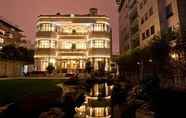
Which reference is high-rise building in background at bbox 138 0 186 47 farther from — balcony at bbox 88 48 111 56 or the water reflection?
the water reflection

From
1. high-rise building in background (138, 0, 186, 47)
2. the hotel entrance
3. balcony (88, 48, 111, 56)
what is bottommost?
the hotel entrance

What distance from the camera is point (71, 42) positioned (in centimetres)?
5406

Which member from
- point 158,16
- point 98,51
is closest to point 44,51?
point 98,51

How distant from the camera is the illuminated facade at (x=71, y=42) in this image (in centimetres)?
5056

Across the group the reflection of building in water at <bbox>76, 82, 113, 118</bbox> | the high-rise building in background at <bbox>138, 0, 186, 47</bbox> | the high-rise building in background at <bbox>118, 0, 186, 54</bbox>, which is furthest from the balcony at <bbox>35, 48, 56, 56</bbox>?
the reflection of building in water at <bbox>76, 82, 113, 118</bbox>

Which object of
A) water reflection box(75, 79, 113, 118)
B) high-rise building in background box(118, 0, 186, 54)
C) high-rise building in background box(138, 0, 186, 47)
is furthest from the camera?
high-rise building in background box(138, 0, 186, 47)

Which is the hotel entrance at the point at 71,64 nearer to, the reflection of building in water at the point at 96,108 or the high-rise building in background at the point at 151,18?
the high-rise building in background at the point at 151,18

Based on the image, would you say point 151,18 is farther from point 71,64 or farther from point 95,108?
point 71,64

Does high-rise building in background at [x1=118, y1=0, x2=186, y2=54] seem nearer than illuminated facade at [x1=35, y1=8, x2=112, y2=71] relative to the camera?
Yes

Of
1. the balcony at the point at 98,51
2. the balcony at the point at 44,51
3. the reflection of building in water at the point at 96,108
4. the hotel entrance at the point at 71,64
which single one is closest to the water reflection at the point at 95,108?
the reflection of building in water at the point at 96,108

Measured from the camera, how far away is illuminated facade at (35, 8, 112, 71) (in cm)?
5056

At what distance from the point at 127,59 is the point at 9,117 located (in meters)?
26.9

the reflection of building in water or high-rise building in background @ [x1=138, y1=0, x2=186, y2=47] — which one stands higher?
high-rise building in background @ [x1=138, y1=0, x2=186, y2=47]

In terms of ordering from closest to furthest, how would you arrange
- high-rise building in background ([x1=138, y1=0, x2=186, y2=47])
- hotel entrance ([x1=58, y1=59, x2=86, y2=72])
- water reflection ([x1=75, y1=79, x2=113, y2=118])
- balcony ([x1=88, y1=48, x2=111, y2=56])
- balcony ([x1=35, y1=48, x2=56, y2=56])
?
water reflection ([x1=75, y1=79, x2=113, y2=118]), high-rise building in background ([x1=138, y1=0, x2=186, y2=47]), balcony ([x1=35, y1=48, x2=56, y2=56]), balcony ([x1=88, y1=48, x2=111, y2=56]), hotel entrance ([x1=58, y1=59, x2=86, y2=72])
